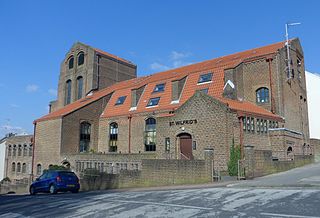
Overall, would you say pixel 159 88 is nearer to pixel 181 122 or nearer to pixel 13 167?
pixel 181 122

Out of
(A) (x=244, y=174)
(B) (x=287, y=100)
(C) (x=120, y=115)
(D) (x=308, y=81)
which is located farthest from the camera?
(D) (x=308, y=81)

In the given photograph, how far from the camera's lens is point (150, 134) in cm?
3159

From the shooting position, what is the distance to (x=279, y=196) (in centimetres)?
1136

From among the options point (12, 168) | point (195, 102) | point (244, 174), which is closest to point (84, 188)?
point (195, 102)

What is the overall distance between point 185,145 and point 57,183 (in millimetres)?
9310

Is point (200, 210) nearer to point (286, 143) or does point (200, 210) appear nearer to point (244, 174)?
point (244, 174)

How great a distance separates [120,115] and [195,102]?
1401 cm

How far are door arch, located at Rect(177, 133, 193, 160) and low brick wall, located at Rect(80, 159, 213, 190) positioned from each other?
149 inches

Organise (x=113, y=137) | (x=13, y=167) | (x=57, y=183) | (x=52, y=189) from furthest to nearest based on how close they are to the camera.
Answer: (x=13, y=167) < (x=113, y=137) < (x=52, y=189) < (x=57, y=183)

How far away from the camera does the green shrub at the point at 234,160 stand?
19.2m

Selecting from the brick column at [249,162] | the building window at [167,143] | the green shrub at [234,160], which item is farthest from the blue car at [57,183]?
the brick column at [249,162]

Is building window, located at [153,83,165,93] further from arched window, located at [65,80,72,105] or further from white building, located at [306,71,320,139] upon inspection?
arched window, located at [65,80,72,105]

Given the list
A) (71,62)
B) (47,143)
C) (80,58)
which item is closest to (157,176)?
(47,143)

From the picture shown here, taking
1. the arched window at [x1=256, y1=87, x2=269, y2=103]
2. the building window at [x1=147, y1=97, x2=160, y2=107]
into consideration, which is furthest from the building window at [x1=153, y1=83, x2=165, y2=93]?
the arched window at [x1=256, y1=87, x2=269, y2=103]
